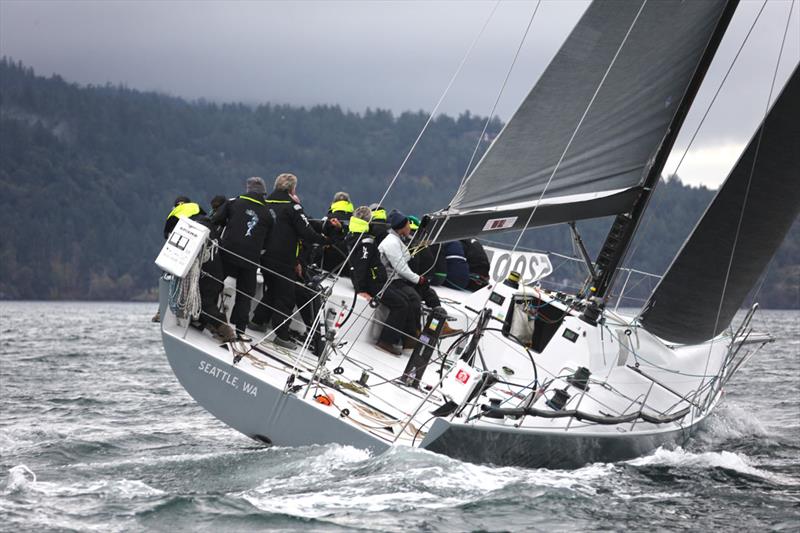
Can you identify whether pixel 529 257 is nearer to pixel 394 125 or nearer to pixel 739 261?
pixel 739 261

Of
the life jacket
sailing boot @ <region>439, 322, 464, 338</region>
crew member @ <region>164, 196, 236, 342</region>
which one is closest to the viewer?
crew member @ <region>164, 196, 236, 342</region>

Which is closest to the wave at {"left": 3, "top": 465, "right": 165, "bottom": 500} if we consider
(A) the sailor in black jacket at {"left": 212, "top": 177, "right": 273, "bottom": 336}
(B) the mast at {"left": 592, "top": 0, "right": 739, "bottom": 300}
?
(A) the sailor in black jacket at {"left": 212, "top": 177, "right": 273, "bottom": 336}

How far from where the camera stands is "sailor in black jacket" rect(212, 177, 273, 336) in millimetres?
8484

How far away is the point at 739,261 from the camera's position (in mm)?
9164

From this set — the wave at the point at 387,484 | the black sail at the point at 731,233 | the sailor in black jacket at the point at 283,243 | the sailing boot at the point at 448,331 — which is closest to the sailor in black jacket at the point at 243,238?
the sailor in black jacket at the point at 283,243

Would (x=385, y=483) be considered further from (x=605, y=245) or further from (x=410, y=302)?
(x=605, y=245)

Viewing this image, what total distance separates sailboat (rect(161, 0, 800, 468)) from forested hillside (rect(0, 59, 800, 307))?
62.8 metres

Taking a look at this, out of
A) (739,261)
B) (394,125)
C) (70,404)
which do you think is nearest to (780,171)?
(739,261)

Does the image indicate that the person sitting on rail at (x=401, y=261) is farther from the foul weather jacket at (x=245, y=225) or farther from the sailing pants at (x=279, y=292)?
the foul weather jacket at (x=245, y=225)

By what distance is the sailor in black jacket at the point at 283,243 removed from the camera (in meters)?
8.77

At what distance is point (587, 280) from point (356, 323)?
2.10m

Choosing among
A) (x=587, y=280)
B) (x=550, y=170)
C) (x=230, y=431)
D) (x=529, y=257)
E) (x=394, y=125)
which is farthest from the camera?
(x=394, y=125)

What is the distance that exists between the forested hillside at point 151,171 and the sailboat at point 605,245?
206ft

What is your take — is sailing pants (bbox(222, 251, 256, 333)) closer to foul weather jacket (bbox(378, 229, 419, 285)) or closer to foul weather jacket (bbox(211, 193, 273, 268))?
foul weather jacket (bbox(211, 193, 273, 268))
